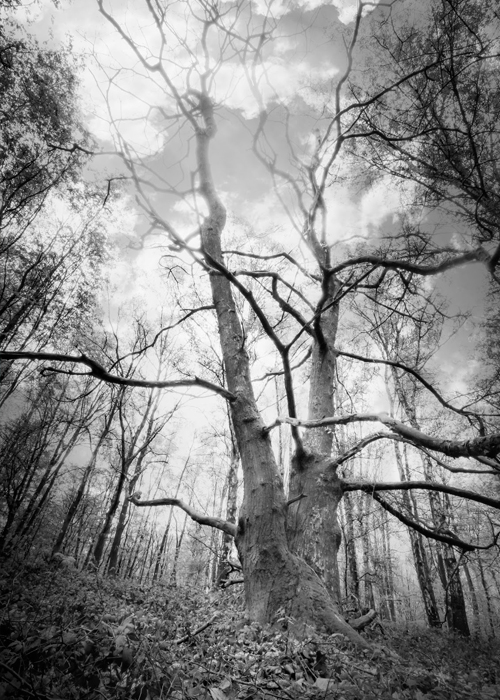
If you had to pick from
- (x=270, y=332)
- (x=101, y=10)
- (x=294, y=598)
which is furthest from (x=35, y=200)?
(x=294, y=598)

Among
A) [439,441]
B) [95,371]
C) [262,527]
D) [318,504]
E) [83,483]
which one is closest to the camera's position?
[439,441]

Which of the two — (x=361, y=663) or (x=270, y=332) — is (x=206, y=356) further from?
(x=361, y=663)

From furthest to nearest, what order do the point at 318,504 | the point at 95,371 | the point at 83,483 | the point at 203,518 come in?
the point at 83,483
the point at 203,518
the point at 318,504
the point at 95,371

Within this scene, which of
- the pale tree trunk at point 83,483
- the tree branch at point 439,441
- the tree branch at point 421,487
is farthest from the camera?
the pale tree trunk at point 83,483

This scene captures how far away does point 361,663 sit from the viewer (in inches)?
77.4

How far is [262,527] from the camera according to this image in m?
2.76

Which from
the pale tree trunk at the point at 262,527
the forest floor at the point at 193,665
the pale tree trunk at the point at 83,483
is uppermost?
the pale tree trunk at the point at 83,483

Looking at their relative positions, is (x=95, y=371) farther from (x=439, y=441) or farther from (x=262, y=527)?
(x=439, y=441)

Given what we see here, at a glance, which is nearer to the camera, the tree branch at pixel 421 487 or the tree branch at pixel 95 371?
the tree branch at pixel 95 371

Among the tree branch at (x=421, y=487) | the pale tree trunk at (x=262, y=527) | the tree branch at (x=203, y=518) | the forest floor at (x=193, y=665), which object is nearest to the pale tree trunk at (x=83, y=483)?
the tree branch at (x=203, y=518)

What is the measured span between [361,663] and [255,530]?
112cm

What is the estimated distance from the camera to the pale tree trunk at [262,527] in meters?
2.44

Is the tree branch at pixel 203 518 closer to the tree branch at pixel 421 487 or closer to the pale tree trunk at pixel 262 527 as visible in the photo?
the pale tree trunk at pixel 262 527

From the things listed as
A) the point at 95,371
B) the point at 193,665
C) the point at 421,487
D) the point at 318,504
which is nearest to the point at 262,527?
the point at 318,504
